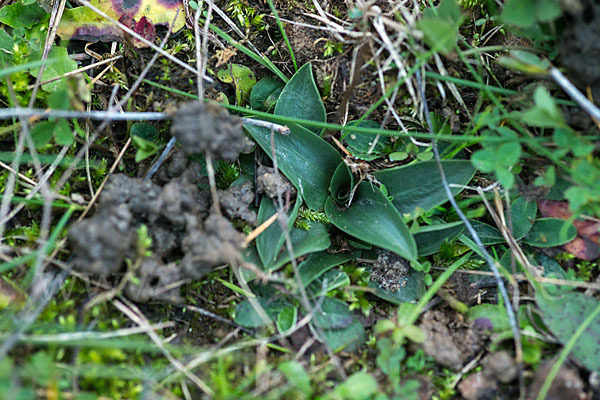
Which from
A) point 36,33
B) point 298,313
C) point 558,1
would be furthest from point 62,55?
point 558,1

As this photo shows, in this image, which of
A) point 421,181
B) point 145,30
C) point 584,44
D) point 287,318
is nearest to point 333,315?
point 287,318

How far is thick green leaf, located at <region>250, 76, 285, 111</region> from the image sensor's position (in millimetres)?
2283

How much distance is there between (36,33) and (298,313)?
5.98ft

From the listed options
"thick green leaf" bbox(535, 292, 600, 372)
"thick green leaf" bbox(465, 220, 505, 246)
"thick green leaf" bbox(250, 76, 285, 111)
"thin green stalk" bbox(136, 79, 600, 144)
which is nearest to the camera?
"thick green leaf" bbox(535, 292, 600, 372)

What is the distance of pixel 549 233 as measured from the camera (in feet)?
6.49

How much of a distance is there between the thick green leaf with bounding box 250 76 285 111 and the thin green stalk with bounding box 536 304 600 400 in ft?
5.29

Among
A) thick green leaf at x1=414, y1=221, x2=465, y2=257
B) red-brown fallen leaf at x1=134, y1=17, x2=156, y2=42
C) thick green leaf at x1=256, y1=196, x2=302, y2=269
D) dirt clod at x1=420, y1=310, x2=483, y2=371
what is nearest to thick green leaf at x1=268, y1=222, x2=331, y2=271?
thick green leaf at x1=256, y1=196, x2=302, y2=269

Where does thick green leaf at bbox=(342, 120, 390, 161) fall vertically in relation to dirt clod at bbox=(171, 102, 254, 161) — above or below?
below

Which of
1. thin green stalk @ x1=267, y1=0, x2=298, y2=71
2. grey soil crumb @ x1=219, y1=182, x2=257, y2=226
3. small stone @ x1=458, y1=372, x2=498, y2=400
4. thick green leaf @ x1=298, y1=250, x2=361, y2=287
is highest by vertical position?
thin green stalk @ x1=267, y1=0, x2=298, y2=71

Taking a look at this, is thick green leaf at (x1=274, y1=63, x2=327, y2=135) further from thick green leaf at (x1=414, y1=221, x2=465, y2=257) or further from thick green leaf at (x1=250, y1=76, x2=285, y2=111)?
thick green leaf at (x1=414, y1=221, x2=465, y2=257)

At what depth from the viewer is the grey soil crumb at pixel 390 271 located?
201 centimetres

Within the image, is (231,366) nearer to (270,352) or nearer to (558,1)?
(270,352)

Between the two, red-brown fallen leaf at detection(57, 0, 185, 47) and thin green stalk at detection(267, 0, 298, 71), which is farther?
A: red-brown fallen leaf at detection(57, 0, 185, 47)

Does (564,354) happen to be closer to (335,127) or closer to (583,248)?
(583,248)
